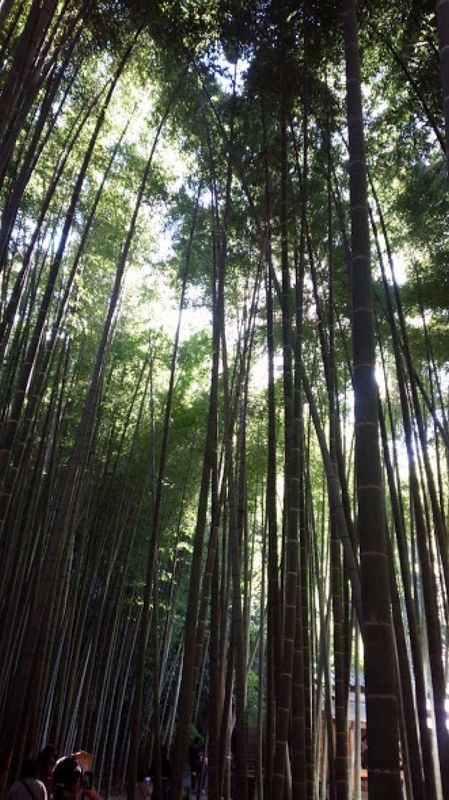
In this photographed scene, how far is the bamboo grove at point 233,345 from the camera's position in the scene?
10.3 feet

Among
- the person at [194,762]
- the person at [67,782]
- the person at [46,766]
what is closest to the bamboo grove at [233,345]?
the person at [46,766]

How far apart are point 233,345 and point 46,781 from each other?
15.6 ft

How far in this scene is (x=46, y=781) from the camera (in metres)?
3.52

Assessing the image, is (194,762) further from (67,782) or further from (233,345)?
(67,782)

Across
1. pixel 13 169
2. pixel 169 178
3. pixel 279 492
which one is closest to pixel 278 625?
pixel 13 169

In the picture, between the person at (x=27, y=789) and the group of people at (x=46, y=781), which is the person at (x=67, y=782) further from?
the person at (x=27, y=789)

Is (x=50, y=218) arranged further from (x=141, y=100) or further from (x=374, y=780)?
(x=374, y=780)

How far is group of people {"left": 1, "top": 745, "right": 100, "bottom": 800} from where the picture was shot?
2836 millimetres

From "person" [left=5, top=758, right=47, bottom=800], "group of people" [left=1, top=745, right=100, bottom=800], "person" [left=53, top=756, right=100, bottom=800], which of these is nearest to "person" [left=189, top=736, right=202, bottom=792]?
"group of people" [left=1, top=745, right=100, bottom=800]

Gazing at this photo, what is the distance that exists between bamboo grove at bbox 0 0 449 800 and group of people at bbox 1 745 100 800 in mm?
263

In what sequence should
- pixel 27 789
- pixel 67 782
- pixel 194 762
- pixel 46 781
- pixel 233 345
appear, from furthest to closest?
pixel 194 762 < pixel 233 345 < pixel 46 781 < pixel 67 782 < pixel 27 789

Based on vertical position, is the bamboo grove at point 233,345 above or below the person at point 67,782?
above

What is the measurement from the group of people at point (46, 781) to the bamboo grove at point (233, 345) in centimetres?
26

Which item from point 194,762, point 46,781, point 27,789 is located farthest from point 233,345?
point 194,762
